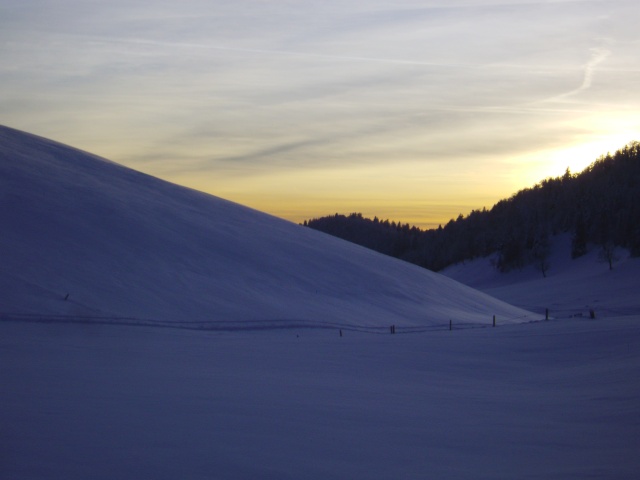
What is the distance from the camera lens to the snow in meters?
6.39

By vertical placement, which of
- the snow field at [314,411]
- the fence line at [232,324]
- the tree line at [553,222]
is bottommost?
the snow field at [314,411]

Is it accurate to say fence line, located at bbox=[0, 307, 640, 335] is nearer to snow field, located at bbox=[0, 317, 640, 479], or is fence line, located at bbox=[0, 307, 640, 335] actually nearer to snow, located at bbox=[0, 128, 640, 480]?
snow, located at bbox=[0, 128, 640, 480]

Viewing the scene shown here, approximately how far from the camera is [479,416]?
8391 millimetres

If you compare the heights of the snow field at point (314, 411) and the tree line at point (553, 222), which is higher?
the tree line at point (553, 222)

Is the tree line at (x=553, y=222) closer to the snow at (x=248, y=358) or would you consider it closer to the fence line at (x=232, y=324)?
the snow at (x=248, y=358)

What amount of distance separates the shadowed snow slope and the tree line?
37.3 meters

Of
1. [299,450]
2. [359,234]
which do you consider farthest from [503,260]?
[359,234]

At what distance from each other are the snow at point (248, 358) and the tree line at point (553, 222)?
3906 centimetres

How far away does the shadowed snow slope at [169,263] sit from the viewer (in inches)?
728

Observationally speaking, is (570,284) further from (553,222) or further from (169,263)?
(169,263)

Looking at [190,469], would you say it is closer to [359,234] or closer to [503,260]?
[503,260]

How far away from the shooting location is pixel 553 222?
75.9 m

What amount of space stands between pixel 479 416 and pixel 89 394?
16.0 feet

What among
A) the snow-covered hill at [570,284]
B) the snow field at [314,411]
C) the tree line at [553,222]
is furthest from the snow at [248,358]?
the tree line at [553,222]
